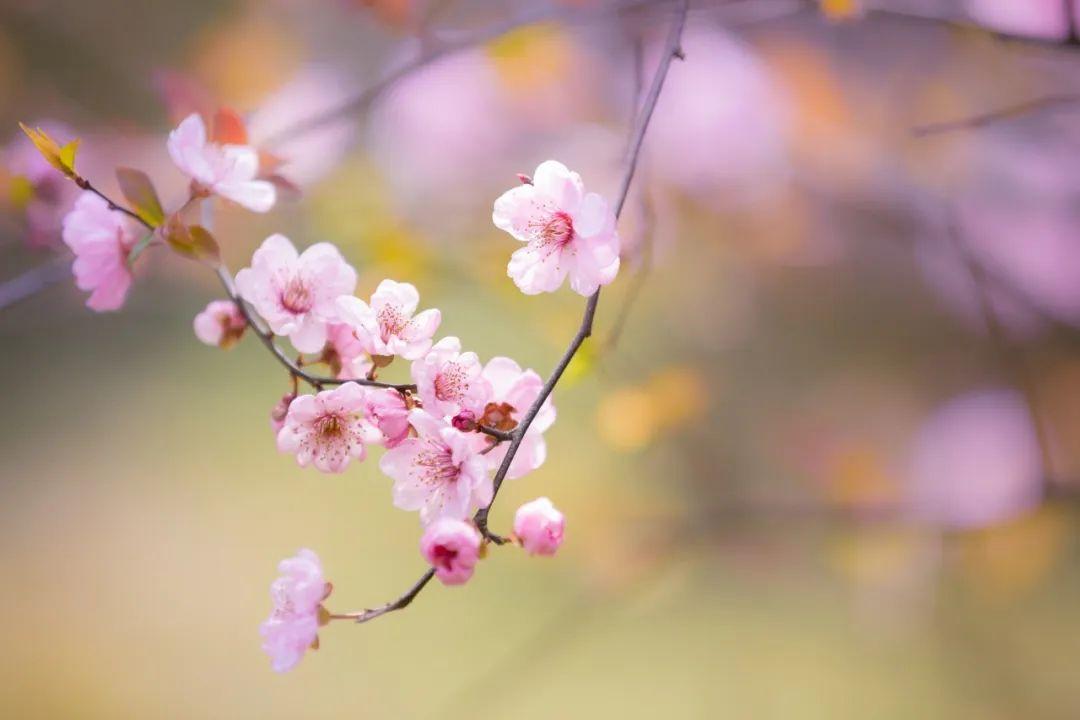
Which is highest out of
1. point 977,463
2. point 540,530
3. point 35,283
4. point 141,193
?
point 35,283

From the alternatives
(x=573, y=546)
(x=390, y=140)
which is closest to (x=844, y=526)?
(x=573, y=546)

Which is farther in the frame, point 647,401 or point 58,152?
point 647,401

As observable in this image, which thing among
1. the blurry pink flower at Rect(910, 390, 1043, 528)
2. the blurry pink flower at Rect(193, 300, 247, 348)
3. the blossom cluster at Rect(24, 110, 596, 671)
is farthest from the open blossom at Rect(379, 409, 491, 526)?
the blurry pink flower at Rect(910, 390, 1043, 528)

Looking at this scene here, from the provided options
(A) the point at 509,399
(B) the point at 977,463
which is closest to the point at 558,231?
(A) the point at 509,399

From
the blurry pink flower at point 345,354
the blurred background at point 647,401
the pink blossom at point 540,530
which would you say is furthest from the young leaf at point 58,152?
the blurred background at point 647,401

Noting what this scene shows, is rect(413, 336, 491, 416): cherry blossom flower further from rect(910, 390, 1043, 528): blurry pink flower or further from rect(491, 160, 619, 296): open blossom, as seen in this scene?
rect(910, 390, 1043, 528): blurry pink flower

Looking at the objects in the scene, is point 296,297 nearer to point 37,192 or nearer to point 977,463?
point 37,192

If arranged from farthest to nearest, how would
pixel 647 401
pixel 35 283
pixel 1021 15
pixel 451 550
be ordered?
1. pixel 1021 15
2. pixel 647 401
3. pixel 35 283
4. pixel 451 550

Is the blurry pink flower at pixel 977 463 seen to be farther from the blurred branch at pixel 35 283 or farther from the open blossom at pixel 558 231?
the blurred branch at pixel 35 283
